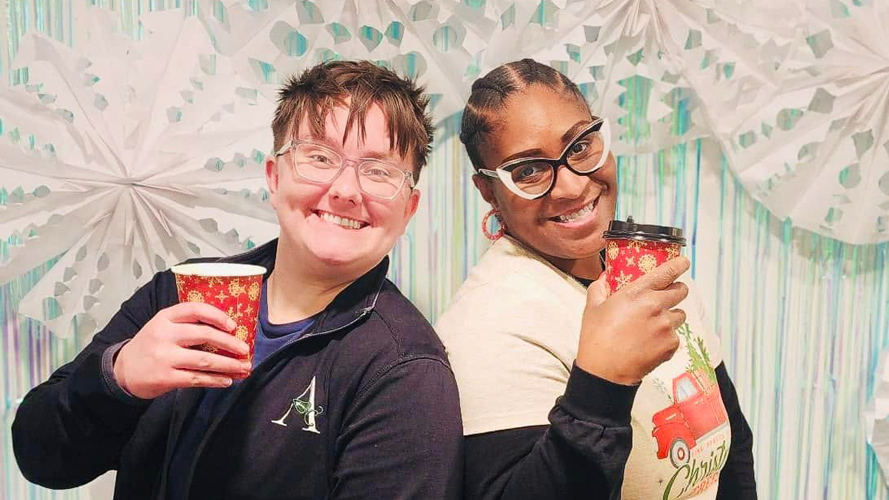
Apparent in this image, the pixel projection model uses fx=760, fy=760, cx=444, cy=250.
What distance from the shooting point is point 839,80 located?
1.80 metres

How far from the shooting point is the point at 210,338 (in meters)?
1.11

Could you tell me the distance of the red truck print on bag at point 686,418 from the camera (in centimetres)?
140

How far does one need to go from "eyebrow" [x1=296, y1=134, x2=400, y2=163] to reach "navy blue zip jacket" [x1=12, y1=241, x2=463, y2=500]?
0.23 m

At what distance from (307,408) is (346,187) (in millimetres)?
388

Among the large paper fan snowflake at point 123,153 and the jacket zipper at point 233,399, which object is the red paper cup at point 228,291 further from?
A: the large paper fan snowflake at point 123,153

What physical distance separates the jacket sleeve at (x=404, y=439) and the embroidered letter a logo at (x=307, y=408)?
0.05 m

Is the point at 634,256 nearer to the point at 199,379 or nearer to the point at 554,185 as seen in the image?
the point at 554,185

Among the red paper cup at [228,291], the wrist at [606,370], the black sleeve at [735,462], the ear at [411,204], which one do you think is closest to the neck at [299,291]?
A: the ear at [411,204]

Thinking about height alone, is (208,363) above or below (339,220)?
below

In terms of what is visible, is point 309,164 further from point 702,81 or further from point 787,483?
point 787,483

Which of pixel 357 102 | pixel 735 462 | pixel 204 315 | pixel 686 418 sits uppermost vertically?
pixel 357 102

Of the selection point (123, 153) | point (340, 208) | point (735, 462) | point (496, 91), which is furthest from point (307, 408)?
point (735, 462)

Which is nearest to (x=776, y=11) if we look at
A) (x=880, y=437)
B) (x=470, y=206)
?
(x=470, y=206)

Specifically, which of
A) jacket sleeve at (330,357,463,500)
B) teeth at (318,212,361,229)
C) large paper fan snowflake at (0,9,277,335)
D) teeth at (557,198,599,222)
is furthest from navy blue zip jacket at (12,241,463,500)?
large paper fan snowflake at (0,9,277,335)
